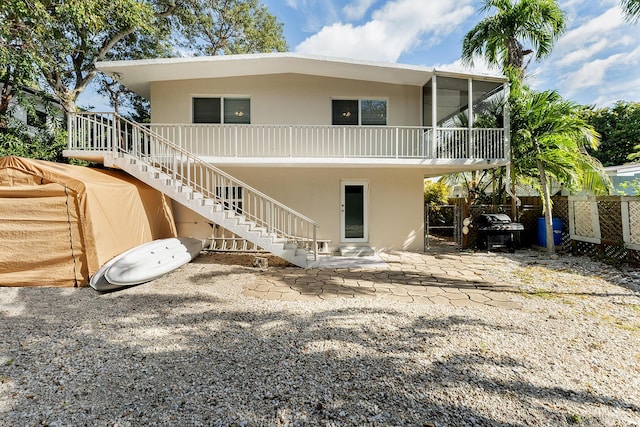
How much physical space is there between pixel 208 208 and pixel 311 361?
521 centimetres

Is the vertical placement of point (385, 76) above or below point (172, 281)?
above

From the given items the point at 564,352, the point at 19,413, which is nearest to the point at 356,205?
the point at 564,352

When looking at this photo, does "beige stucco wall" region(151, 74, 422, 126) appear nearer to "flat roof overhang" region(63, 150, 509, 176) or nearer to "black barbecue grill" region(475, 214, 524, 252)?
"flat roof overhang" region(63, 150, 509, 176)

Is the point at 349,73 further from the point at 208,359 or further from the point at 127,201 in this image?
the point at 208,359

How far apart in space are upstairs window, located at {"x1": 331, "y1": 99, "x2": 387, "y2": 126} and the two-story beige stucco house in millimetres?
33

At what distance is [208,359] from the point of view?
3006mm

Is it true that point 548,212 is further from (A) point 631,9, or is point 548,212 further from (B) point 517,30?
(B) point 517,30

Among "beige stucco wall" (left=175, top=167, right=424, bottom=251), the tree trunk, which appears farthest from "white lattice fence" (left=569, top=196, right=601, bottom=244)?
"beige stucco wall" (left=175, top=167, right=424, bottom=251)

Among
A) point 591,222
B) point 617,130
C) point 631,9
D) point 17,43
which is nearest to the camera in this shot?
point 631,9

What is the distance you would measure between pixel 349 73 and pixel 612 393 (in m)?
8.81

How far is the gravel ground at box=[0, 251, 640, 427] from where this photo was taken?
2.24m

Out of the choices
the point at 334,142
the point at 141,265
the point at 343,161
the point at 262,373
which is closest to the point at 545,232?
the point at 343,161

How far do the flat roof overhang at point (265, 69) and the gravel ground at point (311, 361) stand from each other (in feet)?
20.6

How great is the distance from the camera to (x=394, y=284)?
5816 millimetres
